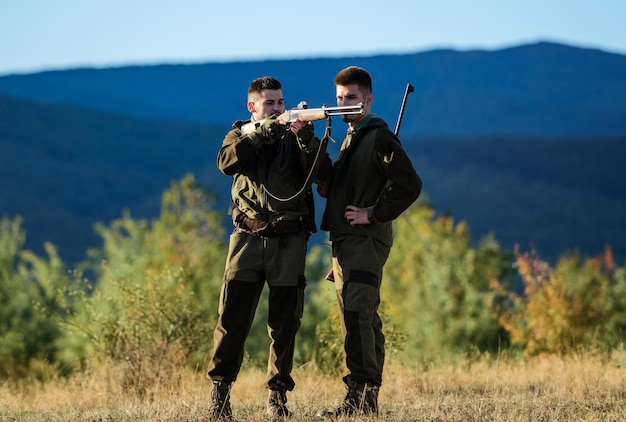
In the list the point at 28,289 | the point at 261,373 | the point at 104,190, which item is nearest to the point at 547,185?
the point at 104,190

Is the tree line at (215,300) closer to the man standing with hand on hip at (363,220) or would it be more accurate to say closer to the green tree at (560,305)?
the green tree at (560,305)

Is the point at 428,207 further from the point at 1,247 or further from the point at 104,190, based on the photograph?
the point at 104,190

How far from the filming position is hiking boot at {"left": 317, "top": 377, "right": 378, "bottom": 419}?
5.92 metres

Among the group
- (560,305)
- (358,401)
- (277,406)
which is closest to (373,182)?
(358,401)

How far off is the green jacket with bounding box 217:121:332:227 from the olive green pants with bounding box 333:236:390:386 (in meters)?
0.39

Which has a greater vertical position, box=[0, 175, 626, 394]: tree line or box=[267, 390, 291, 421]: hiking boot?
box=[267, 390, 291, 421]: hiking boot

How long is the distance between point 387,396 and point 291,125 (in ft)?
9.03

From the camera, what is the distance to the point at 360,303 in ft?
19.4

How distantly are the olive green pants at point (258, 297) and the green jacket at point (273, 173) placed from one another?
0.18m

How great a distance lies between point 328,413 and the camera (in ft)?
19.6

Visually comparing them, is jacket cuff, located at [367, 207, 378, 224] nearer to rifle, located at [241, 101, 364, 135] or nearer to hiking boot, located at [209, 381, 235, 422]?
rifle, located at [241, 101, 364, 135]

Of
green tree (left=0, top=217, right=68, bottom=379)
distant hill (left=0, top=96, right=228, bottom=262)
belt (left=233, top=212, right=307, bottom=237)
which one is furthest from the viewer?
distant hill (left=0, top=96, right=228, bottom=262)

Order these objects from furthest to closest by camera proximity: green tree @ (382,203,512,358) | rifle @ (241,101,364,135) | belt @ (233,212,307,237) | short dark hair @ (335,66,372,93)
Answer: green tree @ (382,203,512,358) < short dark hair @ (335,66,372,93) < belt @ (233,212,307,237) < rifle @ (241,101,364,135)

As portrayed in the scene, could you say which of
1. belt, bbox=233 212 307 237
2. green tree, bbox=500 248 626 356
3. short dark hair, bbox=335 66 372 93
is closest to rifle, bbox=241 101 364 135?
short dark hair, bbox=335 66 372 93
